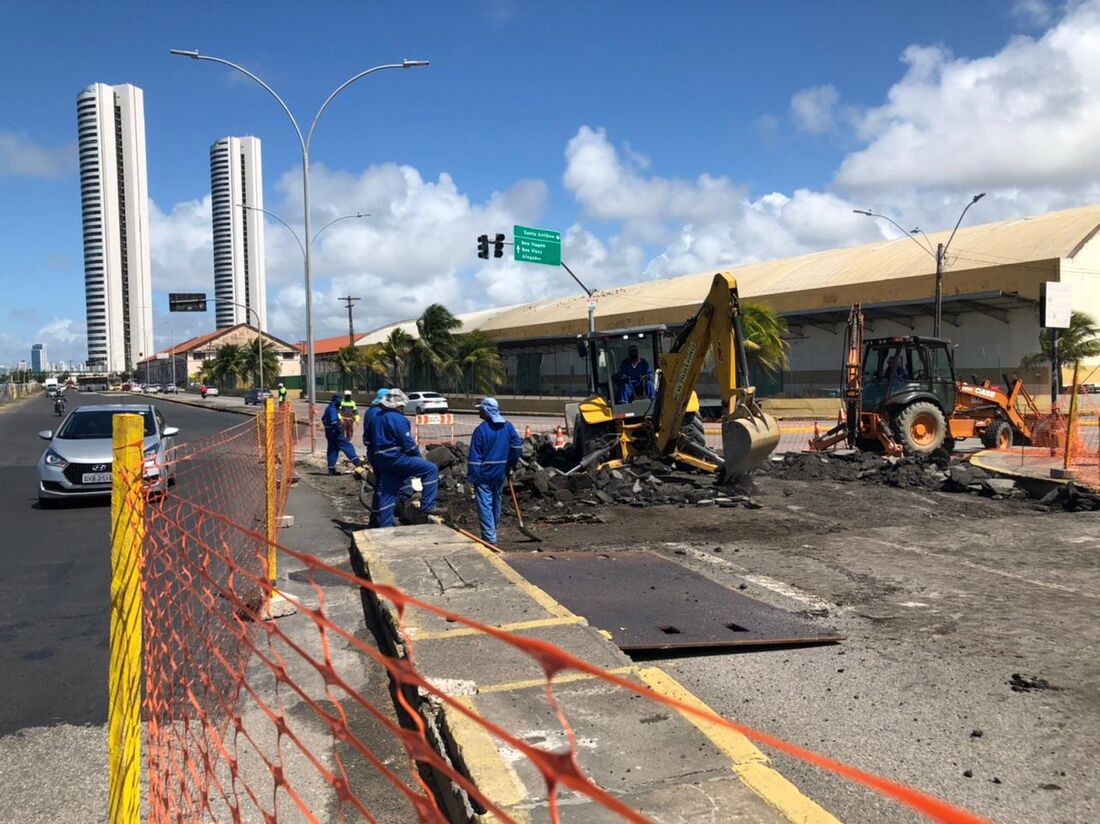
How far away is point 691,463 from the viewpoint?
43.7ft

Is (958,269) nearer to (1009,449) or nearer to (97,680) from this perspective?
(1009,449)

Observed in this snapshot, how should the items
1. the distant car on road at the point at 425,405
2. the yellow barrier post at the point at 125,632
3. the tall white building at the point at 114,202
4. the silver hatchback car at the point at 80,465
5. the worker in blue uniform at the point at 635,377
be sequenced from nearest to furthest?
the yellow barrier post at the point at 125,632, the silver hatchback car at the point at 80,465, the worker in blue uniform at the point at 635,377, the distant car on road at the point at 425,405, the tall white building at the point at 114,202

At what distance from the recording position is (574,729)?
156 inches

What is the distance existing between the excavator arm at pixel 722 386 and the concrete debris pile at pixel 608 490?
0.48 metres

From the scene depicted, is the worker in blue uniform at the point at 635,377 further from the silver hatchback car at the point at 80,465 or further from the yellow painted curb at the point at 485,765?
the yellow painted curb at the point at 485,765

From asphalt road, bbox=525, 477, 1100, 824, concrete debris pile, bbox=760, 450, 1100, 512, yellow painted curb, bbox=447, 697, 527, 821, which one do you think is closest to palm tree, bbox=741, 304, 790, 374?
concrete debris pile, bbox=760, 450, 1100, 512

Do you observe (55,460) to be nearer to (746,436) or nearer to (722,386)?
(722,386)

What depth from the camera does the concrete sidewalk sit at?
130 inches

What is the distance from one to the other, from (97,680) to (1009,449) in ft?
61.5

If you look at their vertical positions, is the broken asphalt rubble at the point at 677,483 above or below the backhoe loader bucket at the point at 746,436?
below

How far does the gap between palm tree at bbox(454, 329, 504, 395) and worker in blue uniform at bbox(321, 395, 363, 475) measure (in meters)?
32.3

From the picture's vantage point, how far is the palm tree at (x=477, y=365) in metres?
50.0

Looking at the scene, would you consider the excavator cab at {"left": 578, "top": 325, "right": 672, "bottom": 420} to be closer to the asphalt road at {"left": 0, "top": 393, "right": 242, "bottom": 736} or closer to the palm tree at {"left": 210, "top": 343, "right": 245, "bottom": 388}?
the asphalt road at {"left": 0, "top": 393, "right": 242, "bottom": 736}

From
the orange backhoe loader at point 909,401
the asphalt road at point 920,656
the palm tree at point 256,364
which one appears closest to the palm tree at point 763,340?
the orange backhoe loader at point 909,401
